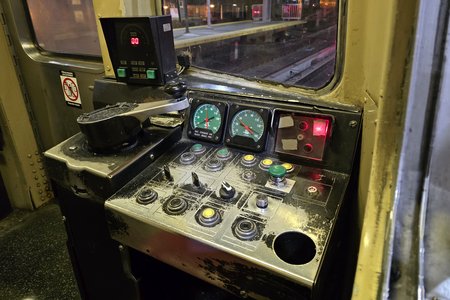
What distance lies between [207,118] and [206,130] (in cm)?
5

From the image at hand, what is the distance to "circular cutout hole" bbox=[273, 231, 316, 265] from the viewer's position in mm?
778

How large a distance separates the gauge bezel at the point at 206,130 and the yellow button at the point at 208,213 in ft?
1.18

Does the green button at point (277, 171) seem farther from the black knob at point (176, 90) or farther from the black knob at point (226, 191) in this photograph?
the black knob at point (176, 90)

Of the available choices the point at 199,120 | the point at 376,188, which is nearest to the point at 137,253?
the point at 199,120

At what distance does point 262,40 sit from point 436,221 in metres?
2.69

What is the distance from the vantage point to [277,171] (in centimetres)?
98

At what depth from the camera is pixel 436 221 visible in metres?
0.50

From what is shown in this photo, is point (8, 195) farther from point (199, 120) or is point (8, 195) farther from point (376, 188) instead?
point (376, 188)

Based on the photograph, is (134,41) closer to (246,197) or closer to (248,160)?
(248,160)

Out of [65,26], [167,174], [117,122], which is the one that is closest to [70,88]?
[65,26]

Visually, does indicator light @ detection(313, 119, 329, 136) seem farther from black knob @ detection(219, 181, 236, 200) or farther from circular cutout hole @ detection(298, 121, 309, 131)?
black knob @ detection(219, 181, 236, 200)

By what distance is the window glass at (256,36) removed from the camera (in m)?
1.67

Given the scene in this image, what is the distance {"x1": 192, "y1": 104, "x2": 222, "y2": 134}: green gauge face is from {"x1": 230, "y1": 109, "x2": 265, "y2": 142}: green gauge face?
61 millimetres

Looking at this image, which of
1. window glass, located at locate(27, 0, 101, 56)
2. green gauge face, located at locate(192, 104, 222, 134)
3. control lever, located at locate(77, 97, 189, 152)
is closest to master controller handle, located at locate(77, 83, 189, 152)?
control lever, located at locate(77, 97, 189, 152)
